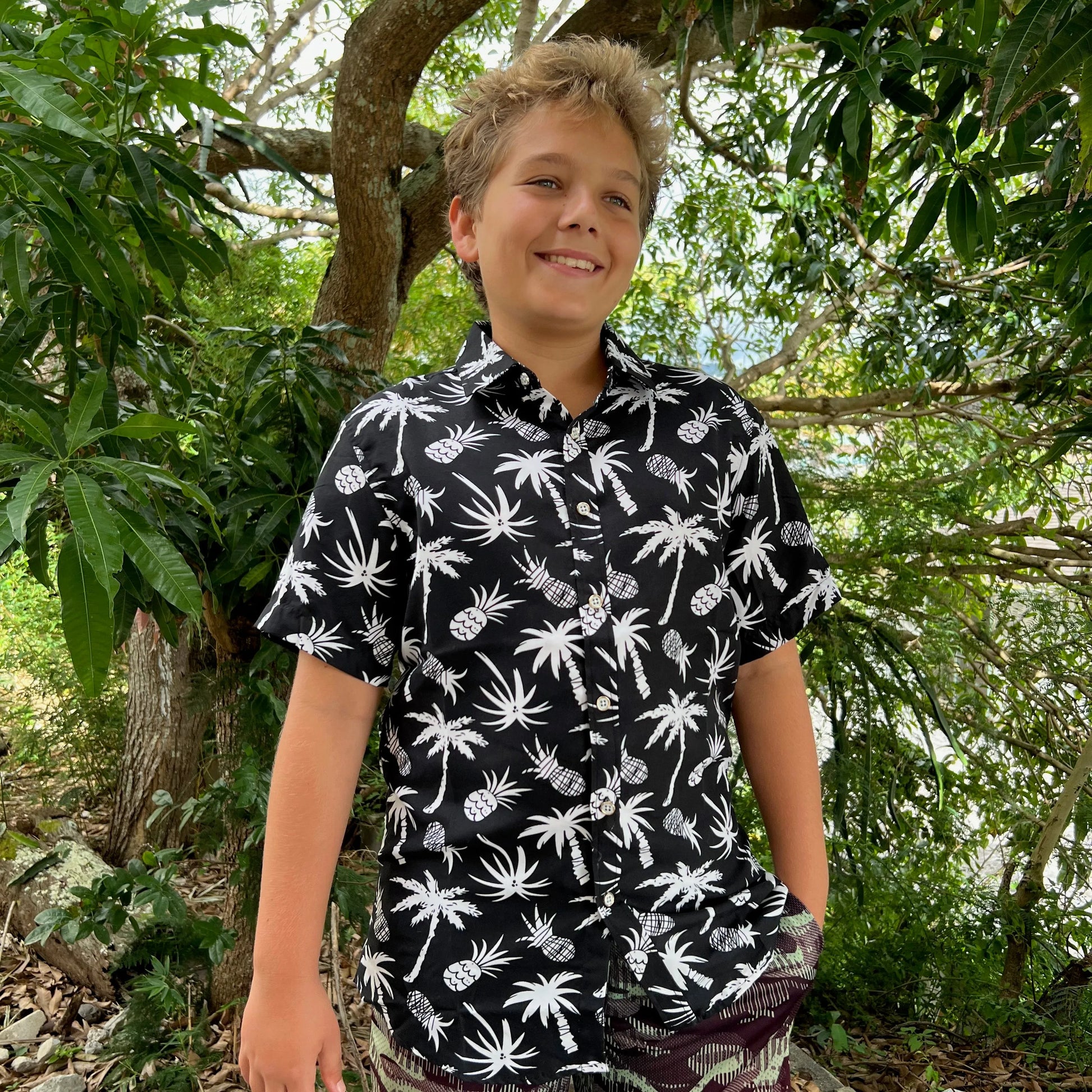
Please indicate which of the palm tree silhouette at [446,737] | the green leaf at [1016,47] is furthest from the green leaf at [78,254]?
the green leaf at [1016,47]

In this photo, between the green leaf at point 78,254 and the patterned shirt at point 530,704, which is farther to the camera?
the green leaf at point 78,254

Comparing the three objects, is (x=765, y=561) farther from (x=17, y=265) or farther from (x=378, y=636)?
(x=17, y=265)

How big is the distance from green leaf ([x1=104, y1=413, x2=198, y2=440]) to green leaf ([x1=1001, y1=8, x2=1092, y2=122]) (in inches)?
38.3

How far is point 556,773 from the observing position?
3.20 ft

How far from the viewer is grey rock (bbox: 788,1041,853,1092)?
7.81 feet

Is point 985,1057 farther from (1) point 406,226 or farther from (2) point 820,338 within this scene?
(2) point 820,338

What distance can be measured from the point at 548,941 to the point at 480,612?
0.32m

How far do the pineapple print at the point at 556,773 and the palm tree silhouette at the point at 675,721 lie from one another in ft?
0.26

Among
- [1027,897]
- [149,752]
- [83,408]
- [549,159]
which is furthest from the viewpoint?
[149,752]

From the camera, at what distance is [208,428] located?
1877 millimetres

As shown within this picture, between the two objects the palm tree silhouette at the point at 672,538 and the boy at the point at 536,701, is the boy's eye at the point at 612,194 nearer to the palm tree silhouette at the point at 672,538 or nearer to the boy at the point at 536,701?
the boy at the point at 536,701

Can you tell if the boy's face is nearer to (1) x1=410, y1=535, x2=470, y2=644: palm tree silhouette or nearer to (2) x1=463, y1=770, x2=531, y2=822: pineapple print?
(1) x1=410, y1=535, x2=470, y2=644: palm tree silhouette

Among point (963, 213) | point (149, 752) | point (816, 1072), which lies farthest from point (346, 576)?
point (149, 752)

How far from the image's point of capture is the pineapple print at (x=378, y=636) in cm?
102
